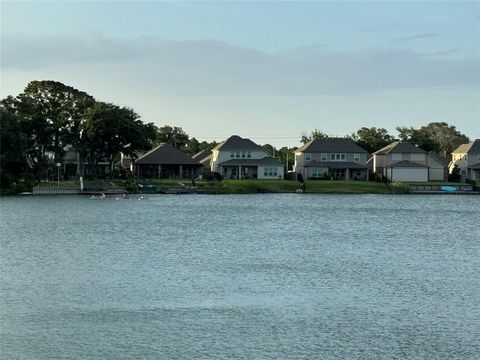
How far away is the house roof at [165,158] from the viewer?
111500 millimetres

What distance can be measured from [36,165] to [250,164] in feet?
99.3

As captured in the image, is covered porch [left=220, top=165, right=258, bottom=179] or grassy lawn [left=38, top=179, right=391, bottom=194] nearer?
grassy lawn [left=38, top=179, right=391, bottom=194]

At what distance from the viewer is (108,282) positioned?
115 ft

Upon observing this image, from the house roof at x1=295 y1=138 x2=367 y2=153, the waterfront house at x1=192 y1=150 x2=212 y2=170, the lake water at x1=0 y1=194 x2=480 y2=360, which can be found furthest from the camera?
the waterfront house at x1=192 y1=150 x2=212 y2=170

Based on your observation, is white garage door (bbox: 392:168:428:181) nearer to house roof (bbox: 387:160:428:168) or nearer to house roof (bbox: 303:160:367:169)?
house roof (bbox: 387:160:428:168)

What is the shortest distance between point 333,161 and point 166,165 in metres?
24.9

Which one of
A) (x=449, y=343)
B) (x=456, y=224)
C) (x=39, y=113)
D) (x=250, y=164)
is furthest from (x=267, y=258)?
(x=250, y=164)

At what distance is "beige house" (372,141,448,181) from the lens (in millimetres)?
114812

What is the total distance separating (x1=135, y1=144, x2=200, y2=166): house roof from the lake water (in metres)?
46.0

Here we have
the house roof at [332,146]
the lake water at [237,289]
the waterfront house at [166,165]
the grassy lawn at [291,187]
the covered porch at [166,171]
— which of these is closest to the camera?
the lake water at [237,289]

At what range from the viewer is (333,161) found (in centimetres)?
11625

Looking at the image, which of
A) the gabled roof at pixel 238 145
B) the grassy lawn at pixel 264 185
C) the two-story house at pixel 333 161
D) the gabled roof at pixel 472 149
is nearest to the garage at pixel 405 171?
the two-story house at pixel 333 161

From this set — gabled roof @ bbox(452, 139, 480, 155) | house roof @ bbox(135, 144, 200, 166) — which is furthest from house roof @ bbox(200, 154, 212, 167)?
gabled roof @ bbox(452, 139, 480, 155)

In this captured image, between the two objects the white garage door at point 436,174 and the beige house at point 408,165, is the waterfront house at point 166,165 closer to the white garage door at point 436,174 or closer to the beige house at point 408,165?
the beige house at point 408,165
